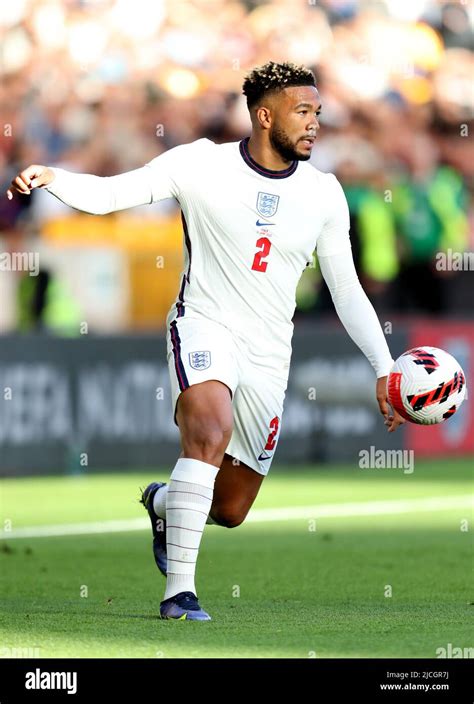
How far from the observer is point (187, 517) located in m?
7.26

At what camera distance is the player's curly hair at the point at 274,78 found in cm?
764

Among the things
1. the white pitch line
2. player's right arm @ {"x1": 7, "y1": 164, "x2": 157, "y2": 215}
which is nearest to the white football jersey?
player's right arm @ {"x1": 7, "y1": 164, "x2": 157, "y2": 215}

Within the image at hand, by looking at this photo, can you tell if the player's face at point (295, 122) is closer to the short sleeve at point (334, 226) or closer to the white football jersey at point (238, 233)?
the white football jersey at point (238, 233)

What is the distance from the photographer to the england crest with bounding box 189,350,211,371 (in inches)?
290

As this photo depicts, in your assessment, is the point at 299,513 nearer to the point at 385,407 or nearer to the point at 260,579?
the point at 260,579

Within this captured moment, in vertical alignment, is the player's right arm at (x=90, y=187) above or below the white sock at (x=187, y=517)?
above

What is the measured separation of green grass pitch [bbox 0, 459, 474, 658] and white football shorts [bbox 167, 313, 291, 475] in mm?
829

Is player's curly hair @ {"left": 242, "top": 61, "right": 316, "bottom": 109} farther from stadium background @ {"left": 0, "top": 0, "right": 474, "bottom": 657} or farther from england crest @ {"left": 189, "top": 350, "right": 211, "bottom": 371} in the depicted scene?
stadium background @ {"left": 0, "top": 0, "right": 474, "bottom": 657}

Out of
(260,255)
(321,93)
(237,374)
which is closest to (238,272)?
(260,255)

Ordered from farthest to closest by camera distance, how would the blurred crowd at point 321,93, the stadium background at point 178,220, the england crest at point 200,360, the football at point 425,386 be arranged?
the blurred crowd at point 321,93 < the stadium background at point 178,220 < the football at point 425,386 < the england crest at point 200,360

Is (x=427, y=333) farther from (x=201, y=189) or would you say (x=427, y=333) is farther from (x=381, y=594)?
(x=201, y=189)

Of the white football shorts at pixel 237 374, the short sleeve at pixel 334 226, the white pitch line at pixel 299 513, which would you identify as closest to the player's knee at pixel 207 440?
the white football shorts at pixel 237 374

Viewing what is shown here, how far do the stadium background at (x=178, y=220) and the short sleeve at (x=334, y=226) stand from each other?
318 inches

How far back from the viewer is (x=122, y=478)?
17.1 metres
